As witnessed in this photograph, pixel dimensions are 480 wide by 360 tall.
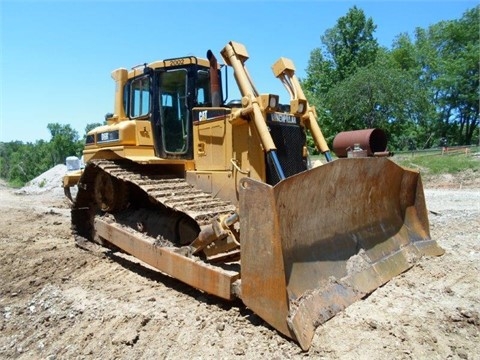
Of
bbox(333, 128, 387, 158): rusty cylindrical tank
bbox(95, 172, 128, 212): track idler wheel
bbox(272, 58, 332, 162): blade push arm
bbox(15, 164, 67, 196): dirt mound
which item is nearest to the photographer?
bbox(272, 58, 332, 162): blade push arm

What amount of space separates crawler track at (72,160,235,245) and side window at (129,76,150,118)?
768 millimetres

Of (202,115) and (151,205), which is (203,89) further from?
(151,205)

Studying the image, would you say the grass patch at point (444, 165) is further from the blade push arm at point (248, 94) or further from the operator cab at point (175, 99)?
the blade push arm at point (248, 94)

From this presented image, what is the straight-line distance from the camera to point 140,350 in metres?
3.43

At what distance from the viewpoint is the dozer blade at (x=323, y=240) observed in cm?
338

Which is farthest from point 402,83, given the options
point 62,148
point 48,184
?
point 62,148

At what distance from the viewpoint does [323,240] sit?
13.5ft

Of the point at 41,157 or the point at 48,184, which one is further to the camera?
the point at 41,157

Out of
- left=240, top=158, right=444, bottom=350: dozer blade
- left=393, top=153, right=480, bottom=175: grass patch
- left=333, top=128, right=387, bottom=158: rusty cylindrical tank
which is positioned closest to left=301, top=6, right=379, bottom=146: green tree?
left=393, top=153, right=480, bottom=175: grass patch

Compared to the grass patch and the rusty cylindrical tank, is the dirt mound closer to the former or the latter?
the rusty cylindrical tank

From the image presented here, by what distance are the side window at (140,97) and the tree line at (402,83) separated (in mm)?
26188

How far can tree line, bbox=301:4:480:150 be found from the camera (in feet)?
101

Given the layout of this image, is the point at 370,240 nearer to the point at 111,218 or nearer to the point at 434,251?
the point at 434,251

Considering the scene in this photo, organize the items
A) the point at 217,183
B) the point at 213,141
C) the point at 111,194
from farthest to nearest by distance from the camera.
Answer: the point at 111,194, the point at 213,141, the point at 217,183
